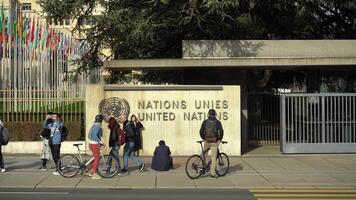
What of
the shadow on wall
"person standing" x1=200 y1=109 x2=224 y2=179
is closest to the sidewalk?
"person standing" x1=200 y1=109 x2=224 y2=179

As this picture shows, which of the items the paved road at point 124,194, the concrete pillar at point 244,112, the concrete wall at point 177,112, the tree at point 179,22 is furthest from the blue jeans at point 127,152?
the tree at point 179,22

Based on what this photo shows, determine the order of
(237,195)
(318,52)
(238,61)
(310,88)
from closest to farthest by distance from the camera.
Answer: (237,195) → (238,61) → (318,52) → (310,88)

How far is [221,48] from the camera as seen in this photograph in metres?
22.5

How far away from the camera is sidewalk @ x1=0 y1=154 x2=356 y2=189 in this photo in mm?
14773

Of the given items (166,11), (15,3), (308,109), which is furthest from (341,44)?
(15,3)

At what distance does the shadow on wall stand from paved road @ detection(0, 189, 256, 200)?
9.28 meters

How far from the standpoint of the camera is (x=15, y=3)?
1029 inches

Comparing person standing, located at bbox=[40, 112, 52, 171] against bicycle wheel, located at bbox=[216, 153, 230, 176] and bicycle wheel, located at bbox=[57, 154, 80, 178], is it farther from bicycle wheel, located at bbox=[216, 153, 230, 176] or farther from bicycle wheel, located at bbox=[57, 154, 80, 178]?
bicycle wheel, located at bbox=[216, 153, 230, 176]

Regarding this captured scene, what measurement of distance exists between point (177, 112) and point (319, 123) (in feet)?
17.0

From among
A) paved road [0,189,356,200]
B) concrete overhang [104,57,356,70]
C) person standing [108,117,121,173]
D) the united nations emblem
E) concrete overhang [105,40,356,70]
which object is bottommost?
paved road [0,189,356,200]

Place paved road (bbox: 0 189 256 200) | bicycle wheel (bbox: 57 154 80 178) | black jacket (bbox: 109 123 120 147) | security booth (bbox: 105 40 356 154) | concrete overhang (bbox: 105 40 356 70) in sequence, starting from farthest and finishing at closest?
1. concrete overhang (bbox: 105 40 356 70)
2. security booth (bbox: 105 40 356 154)
3. black jacket (bbox: 109 123 120 147)
4. bicycle wheel (bbox: 57 154 80 178)
5. paved road (bbox: 0 189 256 200)

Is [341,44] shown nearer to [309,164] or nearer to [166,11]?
[309,164]

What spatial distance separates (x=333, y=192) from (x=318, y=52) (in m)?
9.87

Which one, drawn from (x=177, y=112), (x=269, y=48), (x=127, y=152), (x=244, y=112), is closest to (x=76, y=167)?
(x=127, y=152)
